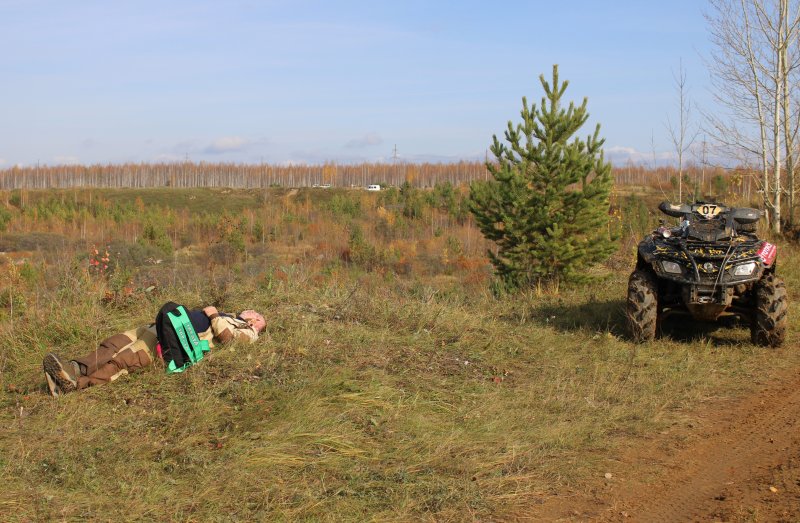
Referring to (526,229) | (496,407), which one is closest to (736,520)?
(496,407)

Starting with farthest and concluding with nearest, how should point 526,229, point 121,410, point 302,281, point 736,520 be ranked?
1. point 526,229
2. point 302,281
3. point 121,410
4. point 736,520

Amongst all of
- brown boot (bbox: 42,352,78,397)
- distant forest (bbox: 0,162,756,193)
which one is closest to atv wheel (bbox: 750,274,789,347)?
brown boot (bbox: 42,352,78,397)

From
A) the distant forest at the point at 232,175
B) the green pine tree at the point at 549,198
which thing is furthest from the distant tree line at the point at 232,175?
the green pine tree at the point at 549,198

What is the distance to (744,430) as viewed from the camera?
6.36 meters

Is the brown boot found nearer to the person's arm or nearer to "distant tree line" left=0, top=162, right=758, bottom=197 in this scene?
the person's arm

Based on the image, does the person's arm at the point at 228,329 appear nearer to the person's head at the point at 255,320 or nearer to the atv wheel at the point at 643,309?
the person's head at the point at 255,320

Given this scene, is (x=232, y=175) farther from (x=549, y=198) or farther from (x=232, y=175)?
(x=549, y=198)

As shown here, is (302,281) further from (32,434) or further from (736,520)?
(736,520)

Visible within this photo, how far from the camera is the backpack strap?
6.96 metres

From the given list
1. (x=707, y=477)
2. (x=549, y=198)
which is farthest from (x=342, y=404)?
(x=549, y=198)

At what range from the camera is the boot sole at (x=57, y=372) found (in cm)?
650

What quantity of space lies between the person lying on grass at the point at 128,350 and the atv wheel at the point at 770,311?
5837 millimetres

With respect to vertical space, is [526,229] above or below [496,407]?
above

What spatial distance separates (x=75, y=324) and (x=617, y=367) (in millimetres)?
6017
